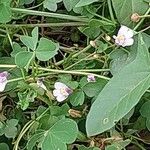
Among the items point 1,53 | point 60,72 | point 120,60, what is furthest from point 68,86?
point 1,53

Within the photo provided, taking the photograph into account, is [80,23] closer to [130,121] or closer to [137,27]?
[137,27]

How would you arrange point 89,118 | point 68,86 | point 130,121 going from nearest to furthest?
point 89,118 < point 68,86 < point 130,121

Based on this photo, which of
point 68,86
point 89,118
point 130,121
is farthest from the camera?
point 130,121

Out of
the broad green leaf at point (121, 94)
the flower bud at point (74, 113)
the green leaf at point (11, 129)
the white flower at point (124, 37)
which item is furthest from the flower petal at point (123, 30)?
the green leaf at point (11, 129)

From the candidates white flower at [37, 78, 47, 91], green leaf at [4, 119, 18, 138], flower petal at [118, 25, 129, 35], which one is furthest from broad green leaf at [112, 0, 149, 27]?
green leaf at [4, 119, 18, 138]

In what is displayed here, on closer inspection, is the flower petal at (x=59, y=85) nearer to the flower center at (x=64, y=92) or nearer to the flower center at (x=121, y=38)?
the flower center at (x=64, y=92)

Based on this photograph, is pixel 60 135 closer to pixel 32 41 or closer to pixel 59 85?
pixel 59 85

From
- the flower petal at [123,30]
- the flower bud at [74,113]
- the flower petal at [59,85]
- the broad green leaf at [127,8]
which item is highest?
the broad green leaf at [127,8]
